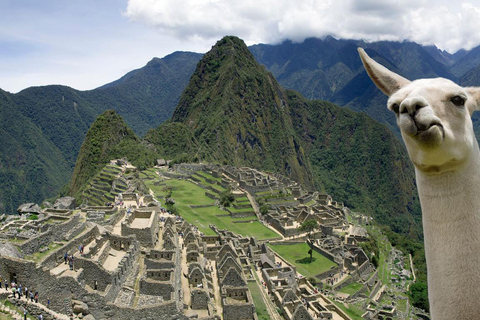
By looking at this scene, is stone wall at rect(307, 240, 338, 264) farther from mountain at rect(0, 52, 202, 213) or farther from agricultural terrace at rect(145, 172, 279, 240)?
mountain at rect(0, 52, 202, 213)

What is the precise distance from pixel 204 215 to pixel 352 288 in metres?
16.1

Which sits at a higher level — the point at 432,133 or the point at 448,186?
the point at 432,133

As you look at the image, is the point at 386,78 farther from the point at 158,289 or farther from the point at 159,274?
the point at 159,274

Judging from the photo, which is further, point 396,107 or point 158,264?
point 158,264

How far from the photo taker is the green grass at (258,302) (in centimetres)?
1856

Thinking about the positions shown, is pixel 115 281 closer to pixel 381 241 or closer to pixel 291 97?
pixel 381 241

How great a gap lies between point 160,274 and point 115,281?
2249 mm

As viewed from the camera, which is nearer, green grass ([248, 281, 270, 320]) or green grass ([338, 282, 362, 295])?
green grass ([248, 281, 270, 320])

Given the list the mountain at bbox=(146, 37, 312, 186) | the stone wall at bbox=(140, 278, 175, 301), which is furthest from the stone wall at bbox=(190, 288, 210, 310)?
the mountain at bbox=(146, 37, 312, 186)

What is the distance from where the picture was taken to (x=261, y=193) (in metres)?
49.2

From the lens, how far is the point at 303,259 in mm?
32688

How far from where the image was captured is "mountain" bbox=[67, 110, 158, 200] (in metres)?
67.9

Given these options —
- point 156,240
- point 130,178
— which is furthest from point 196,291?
point 130,178

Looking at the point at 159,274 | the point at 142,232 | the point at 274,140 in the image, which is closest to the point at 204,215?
the point at 142,232
